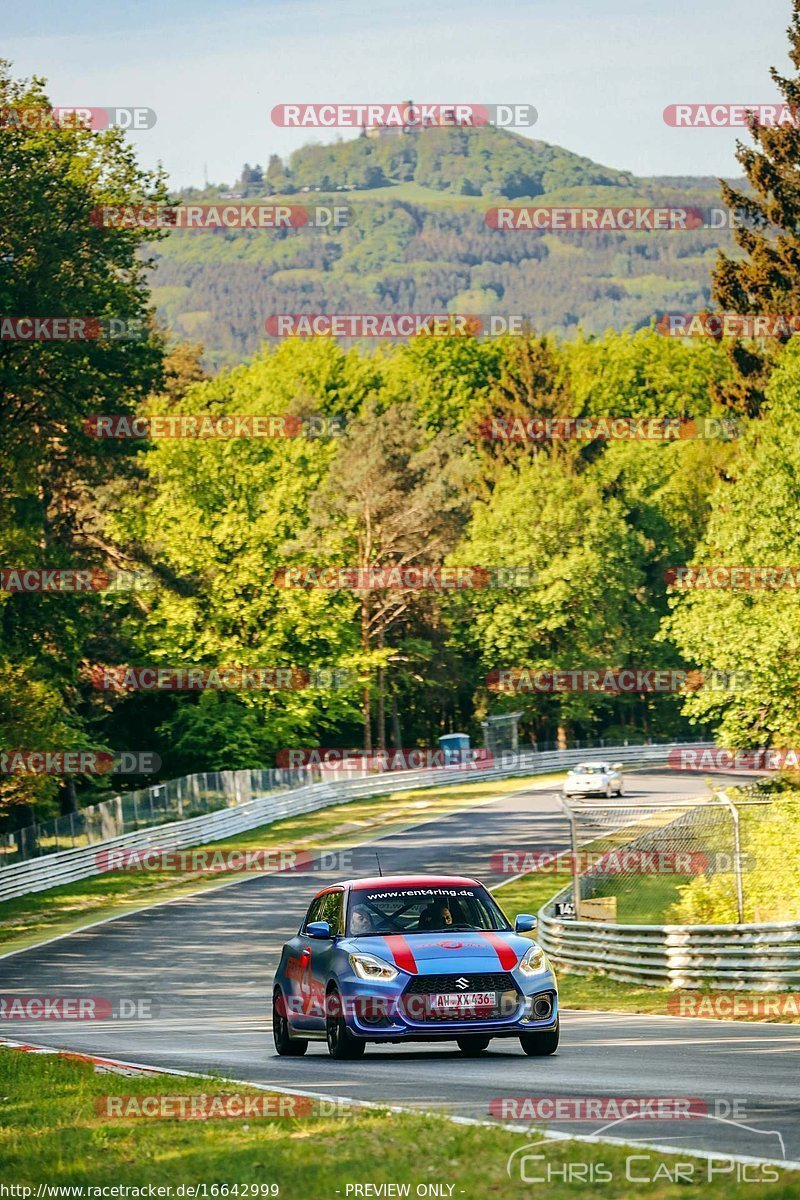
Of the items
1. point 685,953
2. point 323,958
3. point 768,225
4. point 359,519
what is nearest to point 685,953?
point 685,953

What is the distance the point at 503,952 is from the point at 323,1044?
5.22 meters

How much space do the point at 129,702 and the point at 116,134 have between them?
2880 cm

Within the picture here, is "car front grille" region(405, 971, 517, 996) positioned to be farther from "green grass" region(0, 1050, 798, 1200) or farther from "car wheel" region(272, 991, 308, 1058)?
"green grass" region(0, 1050, 798, 1200)

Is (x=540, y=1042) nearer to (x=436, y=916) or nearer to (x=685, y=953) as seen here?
(x=436, y=916)

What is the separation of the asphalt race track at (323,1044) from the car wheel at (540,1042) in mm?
118

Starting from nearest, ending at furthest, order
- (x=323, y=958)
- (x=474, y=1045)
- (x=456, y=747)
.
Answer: (x=323, y=958), (x=474, y=1045), (x=456, y=747)

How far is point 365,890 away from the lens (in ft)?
49.3

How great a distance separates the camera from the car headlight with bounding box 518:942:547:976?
13.6m

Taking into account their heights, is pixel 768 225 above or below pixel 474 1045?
above

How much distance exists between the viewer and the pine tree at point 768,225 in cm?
5850

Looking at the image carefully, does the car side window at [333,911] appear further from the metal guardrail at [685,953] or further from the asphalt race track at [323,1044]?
the metal guardrail at [685,953]

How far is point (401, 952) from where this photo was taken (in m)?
13.8

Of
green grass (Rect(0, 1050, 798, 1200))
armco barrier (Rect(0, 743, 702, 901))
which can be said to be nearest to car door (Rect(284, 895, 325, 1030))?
green grass (Rect(0, 1050, 798, 1200))

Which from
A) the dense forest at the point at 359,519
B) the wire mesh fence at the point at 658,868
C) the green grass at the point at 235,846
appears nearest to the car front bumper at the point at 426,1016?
the wire mesh fence at the point at 658,868
